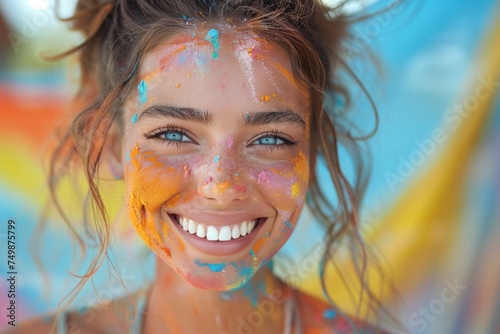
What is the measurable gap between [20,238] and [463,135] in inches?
67.4

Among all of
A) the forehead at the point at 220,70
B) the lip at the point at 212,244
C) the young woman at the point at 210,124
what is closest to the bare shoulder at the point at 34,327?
the young woman at the point at 210,124

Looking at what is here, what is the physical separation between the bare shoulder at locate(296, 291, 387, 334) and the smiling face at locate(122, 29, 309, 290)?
1.40 feet

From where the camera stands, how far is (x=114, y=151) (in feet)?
5.45

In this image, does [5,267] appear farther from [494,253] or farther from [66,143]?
[494,253]

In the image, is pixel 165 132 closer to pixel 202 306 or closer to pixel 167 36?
pixel 167 36

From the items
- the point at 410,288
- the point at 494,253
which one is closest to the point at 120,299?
the point at 410,288

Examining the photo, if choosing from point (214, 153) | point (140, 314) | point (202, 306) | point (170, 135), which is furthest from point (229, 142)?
point (140, 314)

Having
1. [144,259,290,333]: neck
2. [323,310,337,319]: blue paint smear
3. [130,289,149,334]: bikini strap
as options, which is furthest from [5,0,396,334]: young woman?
[323,310,337,319]: blue paint smear

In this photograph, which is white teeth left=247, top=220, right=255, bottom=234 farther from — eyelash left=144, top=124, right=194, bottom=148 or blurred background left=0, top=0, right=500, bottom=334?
blurred background left=0, top=0, right=500, bottom=334

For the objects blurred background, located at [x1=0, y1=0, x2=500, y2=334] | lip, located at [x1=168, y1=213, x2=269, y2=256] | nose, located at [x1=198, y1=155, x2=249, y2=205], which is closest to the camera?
nose, located at [x1=198, y1=155, x2=249, y2=205]

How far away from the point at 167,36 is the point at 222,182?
40cm

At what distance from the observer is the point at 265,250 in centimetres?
151

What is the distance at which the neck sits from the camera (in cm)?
170

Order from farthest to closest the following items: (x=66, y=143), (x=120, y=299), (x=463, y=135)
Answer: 1. (x=463, y=135)
2. (x=66, y=143)
3. (x=120, y=299)
